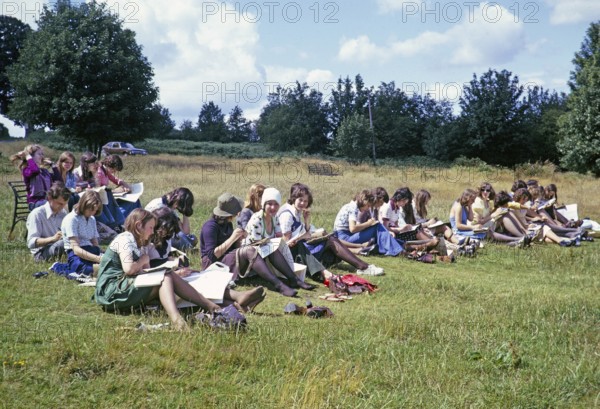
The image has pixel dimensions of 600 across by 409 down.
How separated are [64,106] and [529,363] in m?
31.8

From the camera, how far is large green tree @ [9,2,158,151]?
109 ft

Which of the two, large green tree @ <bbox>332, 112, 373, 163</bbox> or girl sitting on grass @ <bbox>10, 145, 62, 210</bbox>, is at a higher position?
large green tree @ <bbox>332, 112, 373, 163</bbox>

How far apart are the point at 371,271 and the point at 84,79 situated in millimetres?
28375

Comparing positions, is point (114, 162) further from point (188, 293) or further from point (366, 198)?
point (188, 293)

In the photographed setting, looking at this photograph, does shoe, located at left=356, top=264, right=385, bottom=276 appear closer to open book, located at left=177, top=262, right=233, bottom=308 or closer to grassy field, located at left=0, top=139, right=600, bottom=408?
grassy field, located at left=0, top=139, right=600, bottom=408

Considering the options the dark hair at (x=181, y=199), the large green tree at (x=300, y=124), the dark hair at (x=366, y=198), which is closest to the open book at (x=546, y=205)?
the dark hair at (x=366, y=198)

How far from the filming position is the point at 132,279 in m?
6.23

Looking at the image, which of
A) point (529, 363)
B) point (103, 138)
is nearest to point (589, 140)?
point (103, 138)

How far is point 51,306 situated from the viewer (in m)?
6.52

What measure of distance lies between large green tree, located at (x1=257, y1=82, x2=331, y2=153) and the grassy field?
198 ft

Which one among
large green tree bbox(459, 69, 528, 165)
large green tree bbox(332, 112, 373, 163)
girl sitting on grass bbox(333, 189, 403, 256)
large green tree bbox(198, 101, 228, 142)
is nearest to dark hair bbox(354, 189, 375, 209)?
girl sitting on grass bbox(333, 189, 403, 256)

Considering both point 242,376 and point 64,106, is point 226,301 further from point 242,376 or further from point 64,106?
point 64,106

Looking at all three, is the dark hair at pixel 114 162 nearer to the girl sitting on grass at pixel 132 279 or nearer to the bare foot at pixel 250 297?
the girl sitting on grass at pixel 132 279

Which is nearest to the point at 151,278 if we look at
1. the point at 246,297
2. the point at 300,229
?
the point at 246,297
